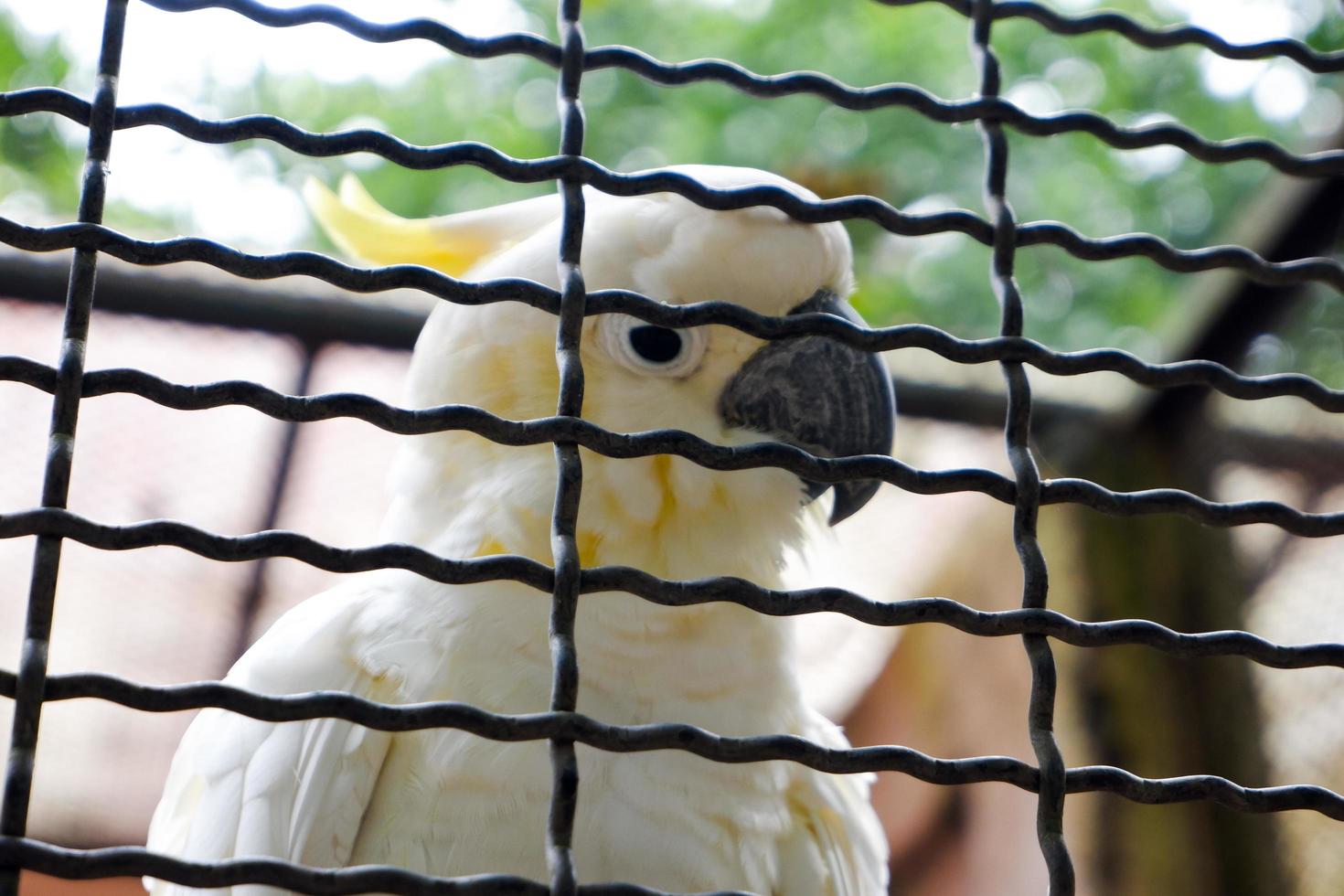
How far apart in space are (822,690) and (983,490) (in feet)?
7.18

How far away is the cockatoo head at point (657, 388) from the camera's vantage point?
4.25 ft

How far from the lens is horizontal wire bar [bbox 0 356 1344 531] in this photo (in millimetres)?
745

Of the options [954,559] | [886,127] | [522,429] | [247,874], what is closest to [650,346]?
[522,429]

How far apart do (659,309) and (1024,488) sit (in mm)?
299

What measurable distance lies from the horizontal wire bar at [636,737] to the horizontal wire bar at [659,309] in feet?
0.89

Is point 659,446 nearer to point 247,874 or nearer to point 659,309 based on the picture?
point 659,309

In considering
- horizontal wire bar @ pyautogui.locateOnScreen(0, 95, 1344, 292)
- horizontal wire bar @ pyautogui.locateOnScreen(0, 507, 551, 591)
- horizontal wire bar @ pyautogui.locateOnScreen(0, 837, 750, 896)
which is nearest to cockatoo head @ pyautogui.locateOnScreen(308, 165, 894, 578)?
horizontal wire bar @ pyautogui.locateOnScreen(0, 95, 1344, 292)

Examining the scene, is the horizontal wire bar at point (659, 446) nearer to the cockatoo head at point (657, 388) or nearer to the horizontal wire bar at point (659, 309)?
the horizontal wire bar at point (659, 309)

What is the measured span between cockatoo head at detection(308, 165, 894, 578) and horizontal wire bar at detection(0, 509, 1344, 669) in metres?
0.51

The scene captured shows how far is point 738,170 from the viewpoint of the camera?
1.30 meters

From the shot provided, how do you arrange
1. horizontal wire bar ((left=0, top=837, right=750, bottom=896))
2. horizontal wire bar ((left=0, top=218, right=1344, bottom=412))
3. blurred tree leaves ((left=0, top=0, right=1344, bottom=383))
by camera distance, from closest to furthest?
1. horizontal wire bar ((left=0, top=837, right=750, bottom=896))
2. horizontal wire bar ((left=0, top=218, right=1344, bottom=412))
3. blurred tree leaves ((left=0, top=0, right=1344, bottom=383))

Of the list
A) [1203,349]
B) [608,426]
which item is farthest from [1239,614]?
[608,426]

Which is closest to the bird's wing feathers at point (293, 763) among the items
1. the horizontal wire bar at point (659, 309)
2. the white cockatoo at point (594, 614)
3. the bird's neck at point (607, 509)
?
the white cockatoo at point (594, 614)

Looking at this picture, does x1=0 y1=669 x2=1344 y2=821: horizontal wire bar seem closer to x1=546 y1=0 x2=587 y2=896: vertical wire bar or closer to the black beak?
x1=546 y1=0 x2=587 y2=896: vertical wire bar
